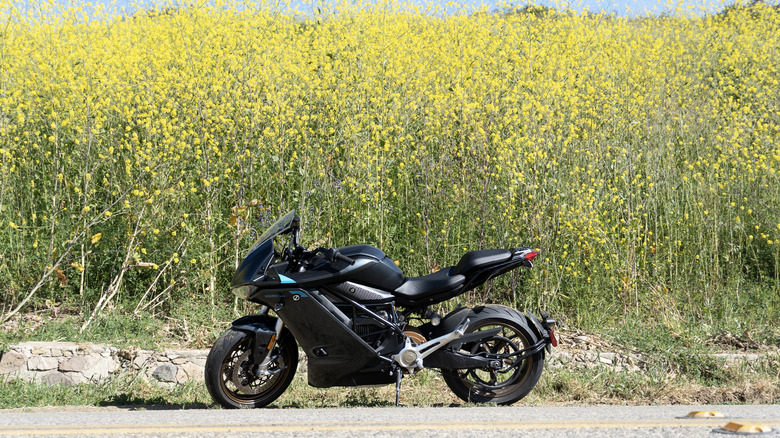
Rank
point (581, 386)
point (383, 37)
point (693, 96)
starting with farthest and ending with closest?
point (693, 96), point (383, 37), point (581, 386)

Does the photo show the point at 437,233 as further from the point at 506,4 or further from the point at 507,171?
the point at 506,4

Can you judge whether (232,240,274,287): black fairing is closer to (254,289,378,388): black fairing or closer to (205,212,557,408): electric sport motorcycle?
(205,212,557,408): electric sport motorcycle

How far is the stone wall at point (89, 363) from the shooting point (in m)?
5.78

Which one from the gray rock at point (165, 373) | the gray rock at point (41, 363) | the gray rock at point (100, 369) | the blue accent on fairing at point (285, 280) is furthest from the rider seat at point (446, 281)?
the gray rock at point (41, 363)

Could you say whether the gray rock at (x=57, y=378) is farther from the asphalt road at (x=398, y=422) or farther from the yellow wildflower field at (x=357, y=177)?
the asphalt road at (x=398, y=422)

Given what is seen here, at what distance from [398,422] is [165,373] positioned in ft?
8.32

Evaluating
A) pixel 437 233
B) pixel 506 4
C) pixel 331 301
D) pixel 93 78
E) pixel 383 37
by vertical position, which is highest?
pixel 506 4

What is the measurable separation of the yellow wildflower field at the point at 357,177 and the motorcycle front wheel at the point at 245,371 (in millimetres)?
2092

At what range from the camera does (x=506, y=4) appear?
31.8ft

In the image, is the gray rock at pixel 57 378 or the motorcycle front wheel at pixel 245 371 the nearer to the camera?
the motorcycle front wheel at pixel 245 371

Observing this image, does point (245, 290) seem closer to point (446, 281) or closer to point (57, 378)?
point (446, 281)

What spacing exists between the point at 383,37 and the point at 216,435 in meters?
5.75

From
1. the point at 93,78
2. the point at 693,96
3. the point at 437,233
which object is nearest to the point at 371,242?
the point at 437,233

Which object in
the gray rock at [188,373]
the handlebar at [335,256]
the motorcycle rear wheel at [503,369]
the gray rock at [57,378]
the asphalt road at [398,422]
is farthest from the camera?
the gray rock at [188,373]
